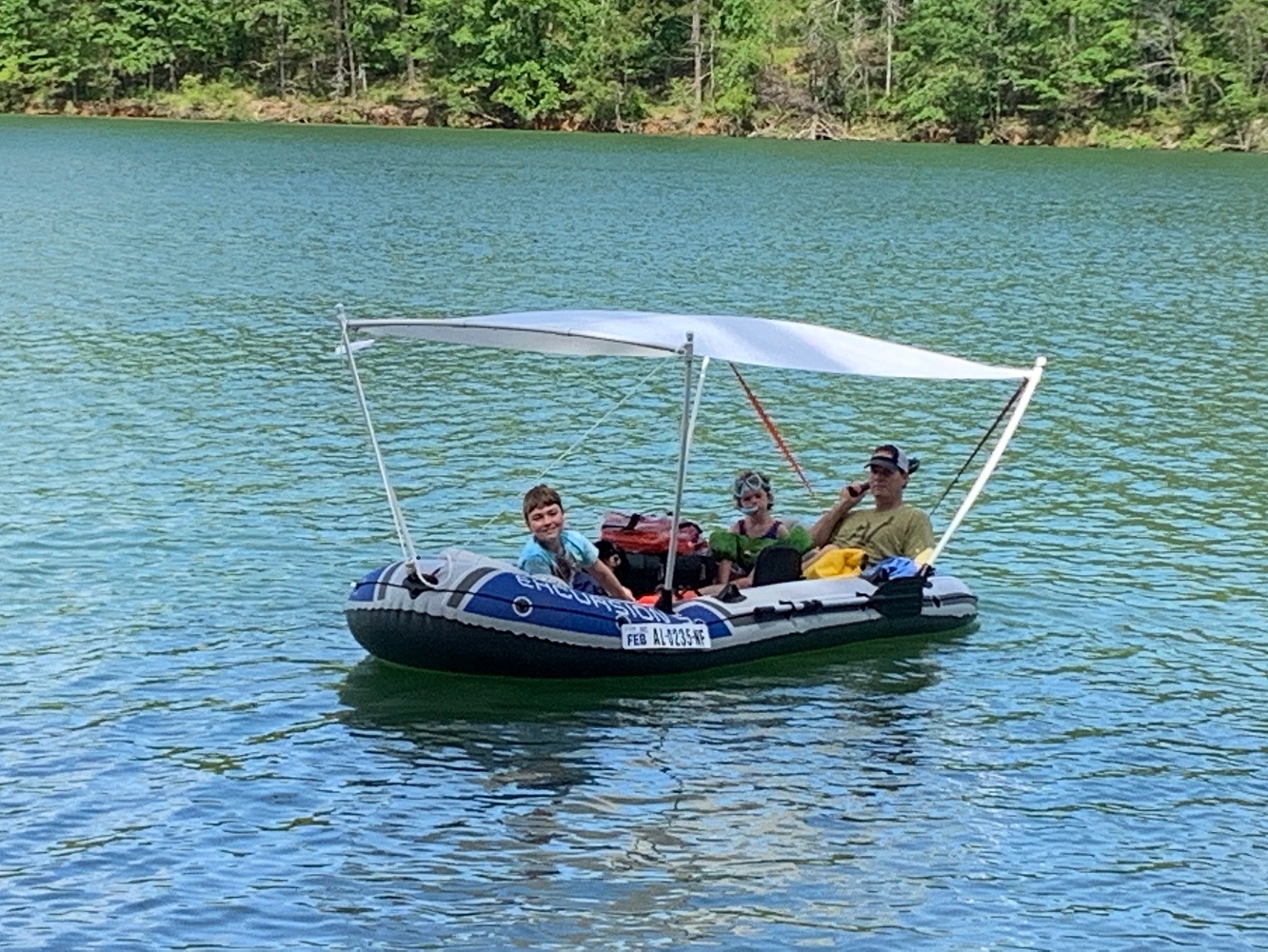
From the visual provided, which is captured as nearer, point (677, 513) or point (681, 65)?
point (677, 513)

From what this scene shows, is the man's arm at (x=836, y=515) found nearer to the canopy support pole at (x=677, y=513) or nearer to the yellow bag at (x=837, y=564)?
the yellow bag at (x=837, y=564)

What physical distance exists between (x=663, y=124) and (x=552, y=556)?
315 ft

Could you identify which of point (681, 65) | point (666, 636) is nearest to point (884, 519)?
point (666, 636)

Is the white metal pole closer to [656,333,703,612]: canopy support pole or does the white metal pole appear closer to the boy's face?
[656,333,703,612]: canopy support pole

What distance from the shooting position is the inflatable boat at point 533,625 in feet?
47.1

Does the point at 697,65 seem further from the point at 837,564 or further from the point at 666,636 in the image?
the point at 666,636

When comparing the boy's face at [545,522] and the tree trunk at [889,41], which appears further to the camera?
the tree trunk at [889,41]

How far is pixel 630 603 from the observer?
1499cm

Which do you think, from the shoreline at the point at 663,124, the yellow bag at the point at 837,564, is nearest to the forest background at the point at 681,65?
the shoreline at the point at 663,124

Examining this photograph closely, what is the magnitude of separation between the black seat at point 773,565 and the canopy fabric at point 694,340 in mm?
1495

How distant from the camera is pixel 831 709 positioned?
14766 millimetres

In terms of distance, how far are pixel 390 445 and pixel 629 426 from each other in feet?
10.3

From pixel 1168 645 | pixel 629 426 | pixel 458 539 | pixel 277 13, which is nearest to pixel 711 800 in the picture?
pixel 1168 645

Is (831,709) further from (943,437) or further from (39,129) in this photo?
(39,129)
